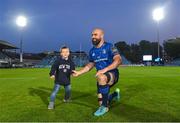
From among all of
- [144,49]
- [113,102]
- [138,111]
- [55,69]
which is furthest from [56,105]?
[144,49]

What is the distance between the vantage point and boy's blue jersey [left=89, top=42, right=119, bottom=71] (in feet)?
25.7

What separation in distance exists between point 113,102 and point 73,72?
4.68ft

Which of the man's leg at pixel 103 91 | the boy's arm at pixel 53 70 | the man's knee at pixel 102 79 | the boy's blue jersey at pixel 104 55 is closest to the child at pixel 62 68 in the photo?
the boy's arm at pixel 53 70

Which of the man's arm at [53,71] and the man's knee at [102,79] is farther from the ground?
the man's arm at [53,71]

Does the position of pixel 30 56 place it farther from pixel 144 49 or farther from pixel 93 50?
pixel 93 50

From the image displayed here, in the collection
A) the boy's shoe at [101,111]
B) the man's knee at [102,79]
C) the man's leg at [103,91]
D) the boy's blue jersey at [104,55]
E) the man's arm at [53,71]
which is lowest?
the boy's shoe at [101,111]

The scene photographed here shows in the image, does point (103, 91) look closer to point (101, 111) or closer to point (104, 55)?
point (101, 111)

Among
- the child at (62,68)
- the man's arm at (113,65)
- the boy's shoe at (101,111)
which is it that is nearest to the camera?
the man's arm at (113,65)

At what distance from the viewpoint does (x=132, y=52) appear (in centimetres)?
15038

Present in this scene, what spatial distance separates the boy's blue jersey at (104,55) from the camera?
7845 mm

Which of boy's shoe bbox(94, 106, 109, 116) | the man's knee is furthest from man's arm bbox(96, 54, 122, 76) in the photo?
boy's shoe bbox(94, 106, 109, 116)

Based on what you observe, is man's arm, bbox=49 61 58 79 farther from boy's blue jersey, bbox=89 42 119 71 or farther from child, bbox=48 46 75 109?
boy's blue jersey, bbox=89 42 119 71

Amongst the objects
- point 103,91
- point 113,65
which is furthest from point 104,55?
point 103,91

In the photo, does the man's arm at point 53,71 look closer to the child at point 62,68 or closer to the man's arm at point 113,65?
the child at point 62,68
